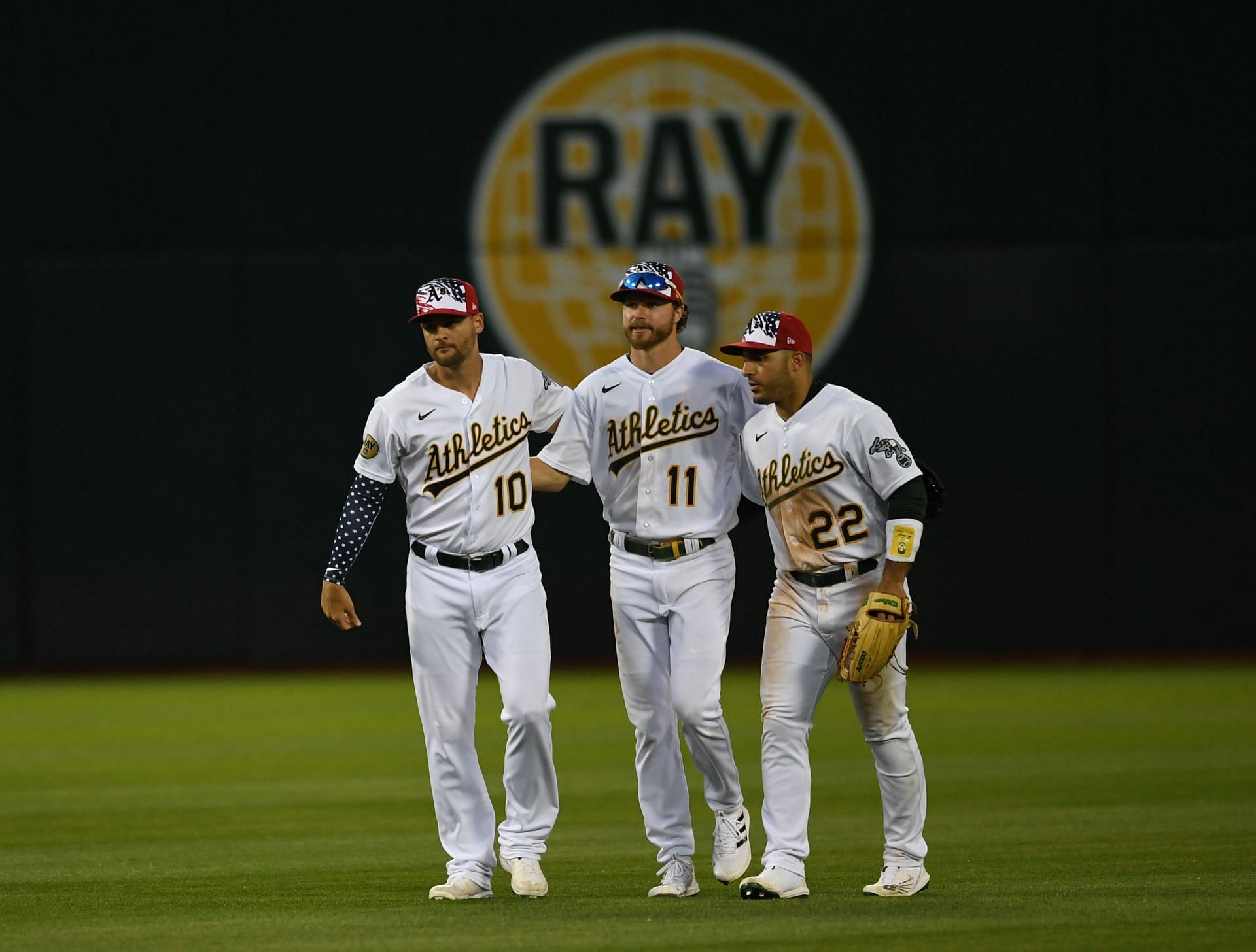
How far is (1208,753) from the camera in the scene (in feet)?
34.4

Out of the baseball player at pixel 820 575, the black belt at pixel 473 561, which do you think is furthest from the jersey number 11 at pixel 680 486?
the black belt at pixel 473 561

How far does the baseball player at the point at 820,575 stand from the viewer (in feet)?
A: 20.6

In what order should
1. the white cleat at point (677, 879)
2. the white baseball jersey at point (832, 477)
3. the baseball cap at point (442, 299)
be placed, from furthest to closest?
the baseball cap at point (442, 299) → the white cleat at point (677, 879) → the white baseball jersey at point (832, 477)

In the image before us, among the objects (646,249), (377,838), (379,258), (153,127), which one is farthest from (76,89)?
(377,838)

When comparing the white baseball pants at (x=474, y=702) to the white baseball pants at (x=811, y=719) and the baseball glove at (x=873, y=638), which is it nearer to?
the white baseball pants at (x=811, y=719)

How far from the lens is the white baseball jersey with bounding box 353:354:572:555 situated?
6621 mm

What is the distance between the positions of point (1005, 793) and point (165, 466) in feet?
30.4

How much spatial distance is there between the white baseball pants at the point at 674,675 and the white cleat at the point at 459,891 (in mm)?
638

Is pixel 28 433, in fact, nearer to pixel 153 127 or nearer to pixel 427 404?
pixel 153 127

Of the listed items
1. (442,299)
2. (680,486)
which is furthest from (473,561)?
(442,299)

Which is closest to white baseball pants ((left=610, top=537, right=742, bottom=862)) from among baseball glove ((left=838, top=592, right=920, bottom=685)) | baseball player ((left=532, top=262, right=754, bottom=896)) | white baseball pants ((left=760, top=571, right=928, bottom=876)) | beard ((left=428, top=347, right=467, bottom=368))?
baseball player ((left=532, top=262, right=754, bottom=896))

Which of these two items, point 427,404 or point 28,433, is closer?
point 427,404

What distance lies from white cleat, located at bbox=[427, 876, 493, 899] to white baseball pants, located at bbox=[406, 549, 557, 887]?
0.07 feet

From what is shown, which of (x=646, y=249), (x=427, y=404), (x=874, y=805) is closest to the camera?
(x=427, y=404)
